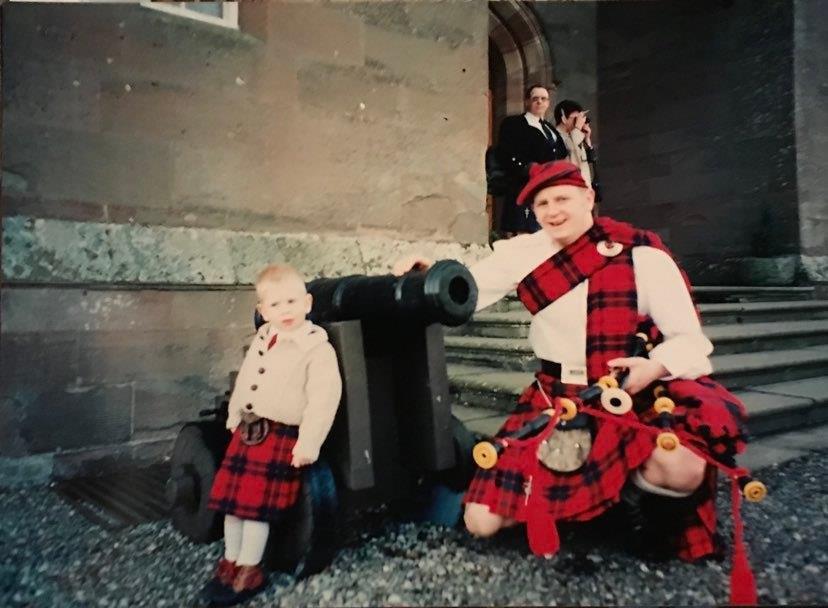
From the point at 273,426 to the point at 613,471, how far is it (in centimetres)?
116

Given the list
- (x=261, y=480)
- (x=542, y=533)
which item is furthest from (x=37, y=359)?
(x=542, y=533)

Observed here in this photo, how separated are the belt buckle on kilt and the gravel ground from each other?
507mm

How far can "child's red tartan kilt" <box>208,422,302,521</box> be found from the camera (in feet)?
6.81

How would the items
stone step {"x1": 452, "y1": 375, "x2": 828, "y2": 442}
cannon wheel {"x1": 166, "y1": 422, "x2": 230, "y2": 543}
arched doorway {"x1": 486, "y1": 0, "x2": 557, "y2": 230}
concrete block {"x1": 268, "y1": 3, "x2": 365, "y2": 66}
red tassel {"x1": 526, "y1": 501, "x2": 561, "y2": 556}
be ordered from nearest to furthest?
red tassel {"x1": 526, "y1": 501, "x2": 561, "y2": 556}
cannon wheel {"x1": 166, "y1": 422, "x2": 230, "y2": 543}
stone step {"x1": 452, "y1": 375, "x2": 828, "y2": 442}
concrete block {"x1": 268, "y1": 3, "x2": 365, "y2": 66}
arched doorway {"x1": 486, "y1": 0, "x2": 557, "y2": 230}

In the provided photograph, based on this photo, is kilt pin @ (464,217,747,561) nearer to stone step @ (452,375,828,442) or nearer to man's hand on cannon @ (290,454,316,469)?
man's hand on cannon @ (290,454,316,469)

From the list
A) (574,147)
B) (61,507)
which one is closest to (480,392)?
(61,507)

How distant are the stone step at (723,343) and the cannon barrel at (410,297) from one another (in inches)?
70.9

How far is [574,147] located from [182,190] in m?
3.76

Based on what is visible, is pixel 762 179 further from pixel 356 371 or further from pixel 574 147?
pixel 356 371

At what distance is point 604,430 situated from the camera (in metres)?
2.06

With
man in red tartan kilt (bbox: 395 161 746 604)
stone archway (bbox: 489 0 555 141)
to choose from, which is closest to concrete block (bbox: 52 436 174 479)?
man in red tartan kilt (bbox: 395 161 746 604)

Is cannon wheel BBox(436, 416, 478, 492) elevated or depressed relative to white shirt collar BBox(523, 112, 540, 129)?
depressed

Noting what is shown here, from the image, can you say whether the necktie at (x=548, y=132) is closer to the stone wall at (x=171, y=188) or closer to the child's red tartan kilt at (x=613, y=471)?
the stone wall at (x=171, y=188)

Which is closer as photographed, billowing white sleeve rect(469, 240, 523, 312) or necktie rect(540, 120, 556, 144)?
billowing white sleeve rect(469, 240, 523, 312)
